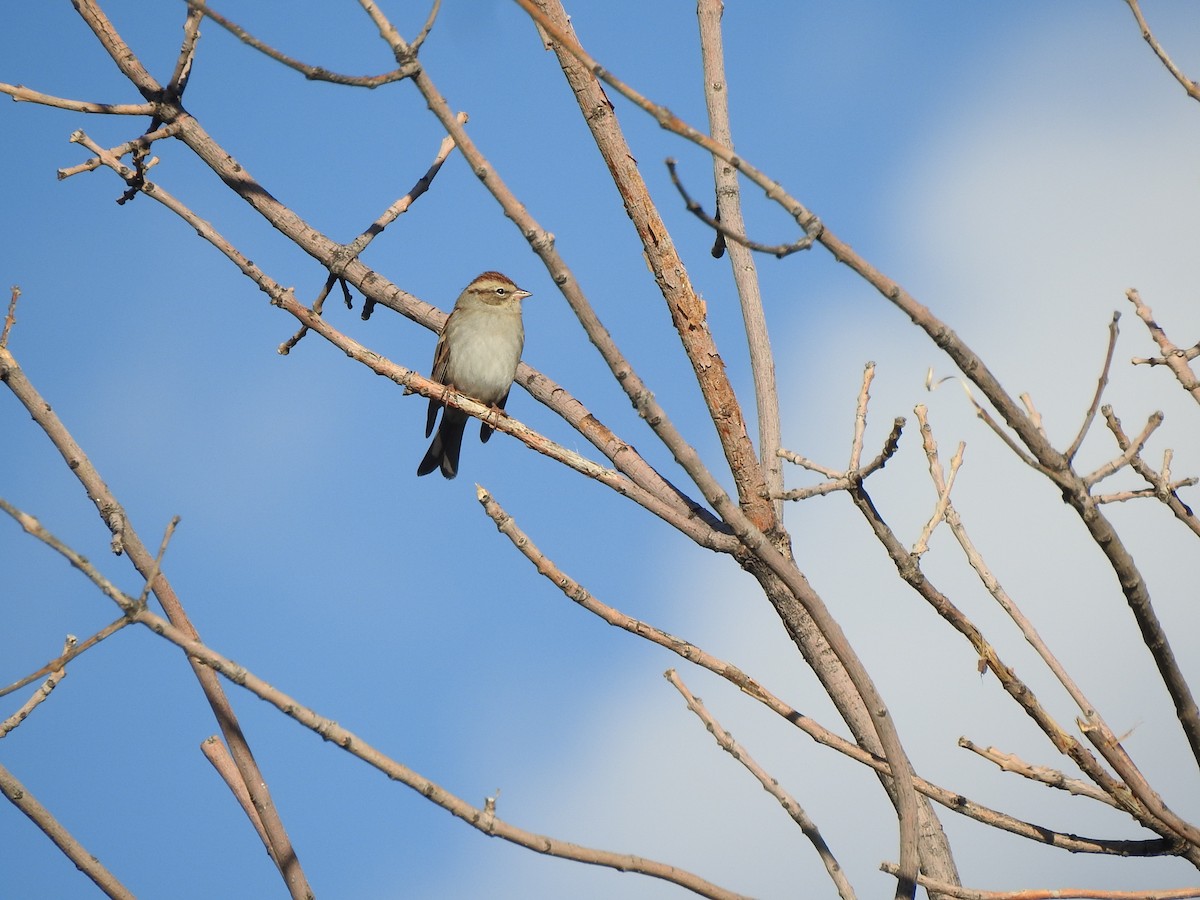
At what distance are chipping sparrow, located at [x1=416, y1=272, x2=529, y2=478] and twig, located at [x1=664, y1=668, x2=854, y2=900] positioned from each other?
17.2 ft

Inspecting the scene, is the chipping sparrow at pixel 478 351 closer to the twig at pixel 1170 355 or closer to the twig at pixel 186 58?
the twig at pixel 186 58

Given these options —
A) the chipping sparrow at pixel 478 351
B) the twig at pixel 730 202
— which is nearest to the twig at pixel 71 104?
the twig at pixel 730 202

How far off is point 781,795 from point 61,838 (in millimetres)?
2141

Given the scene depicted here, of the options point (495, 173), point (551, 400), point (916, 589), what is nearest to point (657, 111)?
point (495, 173)

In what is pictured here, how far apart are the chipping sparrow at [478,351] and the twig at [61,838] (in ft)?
19.0

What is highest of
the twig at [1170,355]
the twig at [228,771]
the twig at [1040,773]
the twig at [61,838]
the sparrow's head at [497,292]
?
the sparrow's head at [497,292]

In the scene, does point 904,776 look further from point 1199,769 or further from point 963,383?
point 963,383

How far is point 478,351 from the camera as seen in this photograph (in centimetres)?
912

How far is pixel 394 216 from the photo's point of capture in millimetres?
5500

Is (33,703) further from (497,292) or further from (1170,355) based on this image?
(497,292)

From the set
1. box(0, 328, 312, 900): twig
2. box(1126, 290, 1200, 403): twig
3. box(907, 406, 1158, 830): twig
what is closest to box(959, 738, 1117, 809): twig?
box(907, 406, 1158, 830): twig

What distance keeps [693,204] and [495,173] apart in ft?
2.00

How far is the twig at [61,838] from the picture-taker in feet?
10.2

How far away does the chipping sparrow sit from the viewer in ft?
29.9
